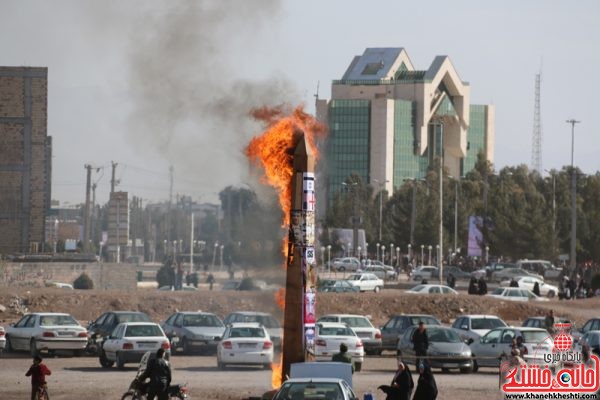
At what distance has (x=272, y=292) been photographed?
34219 millimetres

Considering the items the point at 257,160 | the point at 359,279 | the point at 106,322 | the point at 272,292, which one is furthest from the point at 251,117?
the point at 359,279

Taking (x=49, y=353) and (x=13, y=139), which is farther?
(x=13, y=139)

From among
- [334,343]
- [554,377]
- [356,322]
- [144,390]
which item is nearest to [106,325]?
[334,343]

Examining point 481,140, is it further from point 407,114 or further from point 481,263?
point 481,263

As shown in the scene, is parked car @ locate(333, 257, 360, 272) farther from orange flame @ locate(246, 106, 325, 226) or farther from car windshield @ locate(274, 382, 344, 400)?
car windshield @ locate(274, 382, 344, 400)

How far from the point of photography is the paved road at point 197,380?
31.8 meters

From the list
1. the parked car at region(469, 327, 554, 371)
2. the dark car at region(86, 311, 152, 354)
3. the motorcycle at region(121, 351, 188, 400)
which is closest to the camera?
the motorcycle at region(121, 351, 188, 400)

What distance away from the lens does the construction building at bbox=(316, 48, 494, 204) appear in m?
150

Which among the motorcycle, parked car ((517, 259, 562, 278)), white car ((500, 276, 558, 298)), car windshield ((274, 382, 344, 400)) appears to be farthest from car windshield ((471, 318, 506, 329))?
parked car ((517, 259, 562, 278))

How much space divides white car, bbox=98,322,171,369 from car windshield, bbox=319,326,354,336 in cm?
499

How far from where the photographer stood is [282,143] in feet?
103

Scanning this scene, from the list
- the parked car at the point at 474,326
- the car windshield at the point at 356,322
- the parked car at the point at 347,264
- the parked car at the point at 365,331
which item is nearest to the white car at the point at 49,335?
the parked car at the point at 365,331

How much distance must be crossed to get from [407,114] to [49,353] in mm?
112125

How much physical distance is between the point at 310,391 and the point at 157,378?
5.58m
